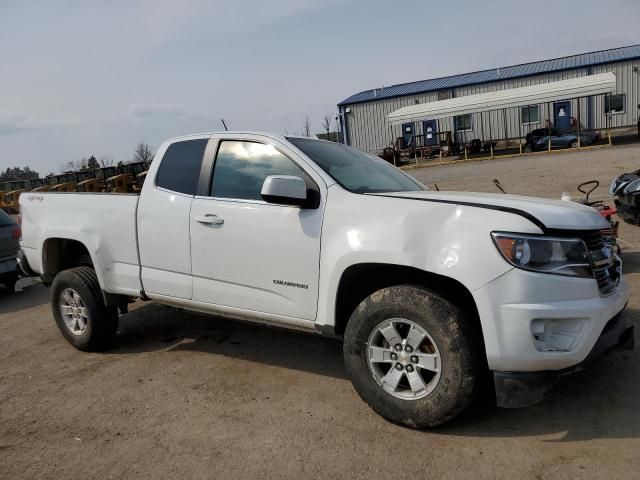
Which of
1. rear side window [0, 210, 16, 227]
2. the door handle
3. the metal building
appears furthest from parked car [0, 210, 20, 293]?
the metal building

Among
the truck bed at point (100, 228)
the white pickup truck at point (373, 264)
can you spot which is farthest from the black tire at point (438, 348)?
the truck bed at point (100, 228)

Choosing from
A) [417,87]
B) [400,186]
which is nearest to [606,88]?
[417,87]

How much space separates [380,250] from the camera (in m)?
3.12

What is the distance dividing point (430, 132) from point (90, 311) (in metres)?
33.7

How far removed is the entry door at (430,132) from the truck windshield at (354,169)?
32.2 meters

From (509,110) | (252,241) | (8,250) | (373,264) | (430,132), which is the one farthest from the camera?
(430,132)

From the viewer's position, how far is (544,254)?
2.81 m

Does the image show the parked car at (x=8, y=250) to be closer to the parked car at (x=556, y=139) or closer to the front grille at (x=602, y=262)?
the front grille at (x=602, y=262)

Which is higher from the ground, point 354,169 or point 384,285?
point 354,169

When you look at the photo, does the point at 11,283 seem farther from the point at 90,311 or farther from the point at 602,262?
the point at 602,262

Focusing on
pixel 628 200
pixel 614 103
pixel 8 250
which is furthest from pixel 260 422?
pixel 614 103

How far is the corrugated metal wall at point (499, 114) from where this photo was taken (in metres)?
32.6

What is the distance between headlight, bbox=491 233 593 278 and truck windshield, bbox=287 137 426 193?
111 centimetres

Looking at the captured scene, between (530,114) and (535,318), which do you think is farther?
(530,114)
